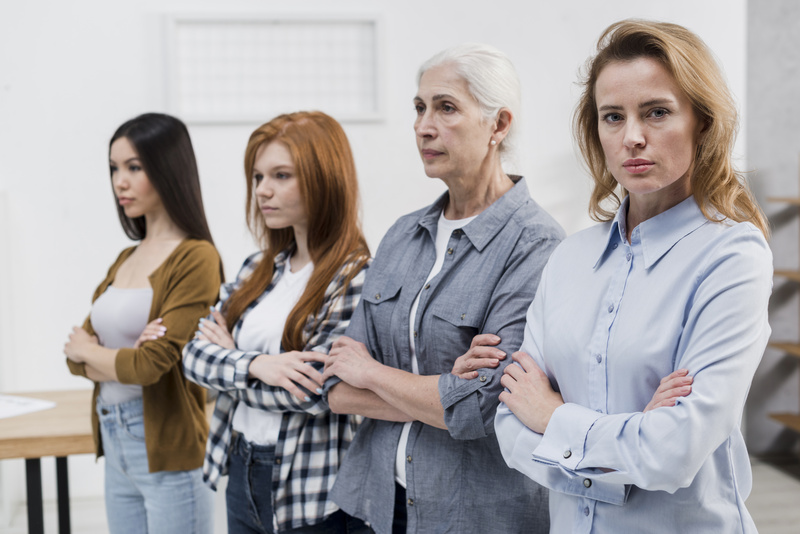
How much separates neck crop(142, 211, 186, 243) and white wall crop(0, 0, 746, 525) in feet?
4.53

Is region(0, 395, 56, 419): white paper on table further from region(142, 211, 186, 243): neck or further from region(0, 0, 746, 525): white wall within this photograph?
region(0, 0, 746, 525): white wall

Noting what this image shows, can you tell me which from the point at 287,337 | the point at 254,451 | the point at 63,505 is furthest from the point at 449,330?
the point at 63,505

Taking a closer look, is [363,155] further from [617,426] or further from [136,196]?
[617,426]

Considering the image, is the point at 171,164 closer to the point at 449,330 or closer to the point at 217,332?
the point at 217,332

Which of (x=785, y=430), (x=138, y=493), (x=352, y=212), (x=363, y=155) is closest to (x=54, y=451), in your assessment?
(x=138, y=493)

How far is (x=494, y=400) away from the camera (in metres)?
1.33

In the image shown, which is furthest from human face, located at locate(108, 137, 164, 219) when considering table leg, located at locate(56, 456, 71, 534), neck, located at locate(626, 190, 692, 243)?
neck, located at locate(626, 190, 692, 243)

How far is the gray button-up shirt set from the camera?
1363mm

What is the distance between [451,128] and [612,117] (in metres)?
0.42

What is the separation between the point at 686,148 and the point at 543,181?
2758 millimetres

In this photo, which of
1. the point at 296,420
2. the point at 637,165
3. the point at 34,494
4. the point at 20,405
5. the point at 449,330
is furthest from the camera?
the point at 20,405

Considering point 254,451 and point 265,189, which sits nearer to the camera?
point 254,451

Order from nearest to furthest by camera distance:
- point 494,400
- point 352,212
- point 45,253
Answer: point 494,400 → point 352,212 → point 45,253

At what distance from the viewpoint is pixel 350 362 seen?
1.50 meters
